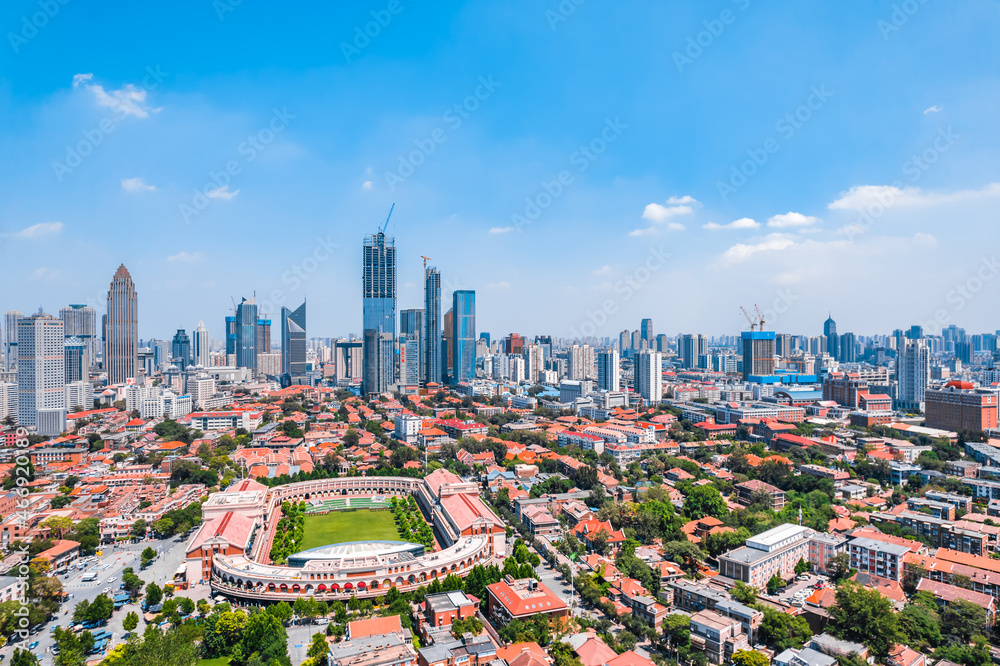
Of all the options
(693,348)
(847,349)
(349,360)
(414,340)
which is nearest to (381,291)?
(414,340)

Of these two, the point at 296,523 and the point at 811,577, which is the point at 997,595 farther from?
the point at 296,523

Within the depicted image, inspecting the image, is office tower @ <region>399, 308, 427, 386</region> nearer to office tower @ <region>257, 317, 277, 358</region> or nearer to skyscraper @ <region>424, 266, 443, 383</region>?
skyscraper @ <region>424, 266, 443, 383</region>

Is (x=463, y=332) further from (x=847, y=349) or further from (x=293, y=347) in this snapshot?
(x=847, y=349)

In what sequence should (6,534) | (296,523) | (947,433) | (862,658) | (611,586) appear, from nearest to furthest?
(862,658) < (611,586) < (6,534) < (296,523) < (947,433)

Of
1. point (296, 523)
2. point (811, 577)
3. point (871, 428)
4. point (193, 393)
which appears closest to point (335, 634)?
point (296, 523)

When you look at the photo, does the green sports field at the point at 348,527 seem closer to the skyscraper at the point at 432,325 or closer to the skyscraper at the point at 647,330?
the skyscraper at the point at 432,325

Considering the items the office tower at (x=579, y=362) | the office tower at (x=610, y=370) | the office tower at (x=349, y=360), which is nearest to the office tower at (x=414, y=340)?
the office tower at (x=349, y=360)
